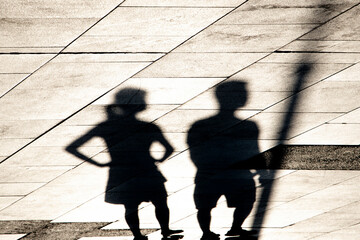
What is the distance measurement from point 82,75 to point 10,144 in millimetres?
1399

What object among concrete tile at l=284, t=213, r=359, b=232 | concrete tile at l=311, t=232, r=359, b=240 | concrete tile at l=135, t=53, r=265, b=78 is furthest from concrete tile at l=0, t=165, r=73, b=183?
concrete tile at l=311, t=232, r=359, b=240

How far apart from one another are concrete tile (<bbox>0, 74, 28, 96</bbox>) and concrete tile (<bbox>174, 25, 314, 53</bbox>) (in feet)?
5.90

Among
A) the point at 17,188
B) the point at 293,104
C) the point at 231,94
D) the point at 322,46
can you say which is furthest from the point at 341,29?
the point at 17,188

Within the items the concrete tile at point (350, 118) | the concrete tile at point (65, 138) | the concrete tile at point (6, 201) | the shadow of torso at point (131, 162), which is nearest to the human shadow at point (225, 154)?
the shadow of torso at point (131, 162)

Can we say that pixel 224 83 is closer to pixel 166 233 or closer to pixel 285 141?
pixel 285 141

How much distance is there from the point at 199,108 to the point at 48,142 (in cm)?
194

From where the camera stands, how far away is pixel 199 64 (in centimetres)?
425

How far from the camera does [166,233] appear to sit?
613 cm

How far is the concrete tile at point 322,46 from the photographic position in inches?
163

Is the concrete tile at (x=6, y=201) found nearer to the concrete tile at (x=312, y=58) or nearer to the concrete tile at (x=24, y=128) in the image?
the concrete tile at (x=24, y=128)

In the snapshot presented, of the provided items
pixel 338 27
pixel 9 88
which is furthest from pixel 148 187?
pixel 338 27

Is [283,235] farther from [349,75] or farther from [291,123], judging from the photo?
[349,75]

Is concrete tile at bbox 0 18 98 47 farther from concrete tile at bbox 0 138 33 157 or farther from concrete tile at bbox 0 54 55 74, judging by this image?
concrete tile at bbox 0 138 33 157

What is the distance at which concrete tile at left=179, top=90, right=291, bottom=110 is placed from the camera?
4453 mm
